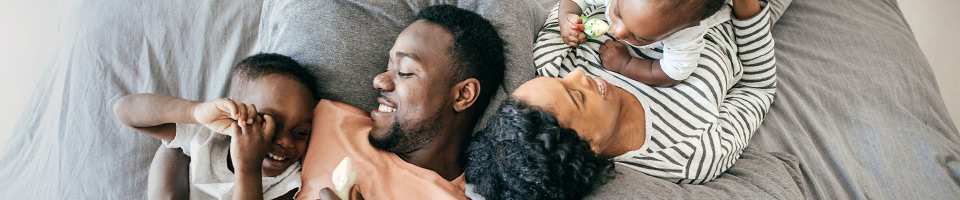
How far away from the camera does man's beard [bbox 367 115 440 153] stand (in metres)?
1.17

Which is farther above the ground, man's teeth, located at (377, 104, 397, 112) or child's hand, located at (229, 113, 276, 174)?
child's hand, located at (229, 113, 276, 174)

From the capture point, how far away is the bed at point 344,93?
4.12 ft

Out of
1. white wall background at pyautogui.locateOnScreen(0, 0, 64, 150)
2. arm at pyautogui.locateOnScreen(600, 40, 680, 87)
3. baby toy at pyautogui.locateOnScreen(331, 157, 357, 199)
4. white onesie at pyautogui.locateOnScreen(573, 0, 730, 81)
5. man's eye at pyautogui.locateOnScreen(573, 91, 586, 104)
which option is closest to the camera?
baby toy at pyautogui.locateOnScreen(331, 157, 357, 199)

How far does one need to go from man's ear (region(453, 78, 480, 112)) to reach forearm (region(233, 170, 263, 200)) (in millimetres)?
465

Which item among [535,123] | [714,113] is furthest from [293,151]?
[714,113]

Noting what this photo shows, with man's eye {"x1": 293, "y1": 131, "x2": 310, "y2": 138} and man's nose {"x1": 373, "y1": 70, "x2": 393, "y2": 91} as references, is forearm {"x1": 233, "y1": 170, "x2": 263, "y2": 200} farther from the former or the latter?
man's nose {"x1": 373, "y1": 70, "x2": 393, "y2": 91}

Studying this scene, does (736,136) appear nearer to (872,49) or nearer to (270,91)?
(872,49)

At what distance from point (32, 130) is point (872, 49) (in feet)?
8.37

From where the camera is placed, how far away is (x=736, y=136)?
132 cm

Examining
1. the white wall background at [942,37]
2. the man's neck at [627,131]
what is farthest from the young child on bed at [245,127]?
the white wall background at [942,37]

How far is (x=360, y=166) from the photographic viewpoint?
119 cm

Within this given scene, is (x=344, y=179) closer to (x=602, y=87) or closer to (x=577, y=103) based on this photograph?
(x=577, y=103)

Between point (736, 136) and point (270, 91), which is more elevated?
point (270, 91)

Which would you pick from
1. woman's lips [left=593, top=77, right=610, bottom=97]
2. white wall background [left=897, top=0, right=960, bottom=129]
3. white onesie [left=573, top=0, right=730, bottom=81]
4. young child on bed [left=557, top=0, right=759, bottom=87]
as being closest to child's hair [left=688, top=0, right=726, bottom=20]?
young child on bed [left=557, top=0, right=759, bottom=87]
